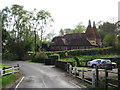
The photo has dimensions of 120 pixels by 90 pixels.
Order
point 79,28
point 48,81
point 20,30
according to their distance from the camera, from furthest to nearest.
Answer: point 79,28 < point 20,30 < point 48,81

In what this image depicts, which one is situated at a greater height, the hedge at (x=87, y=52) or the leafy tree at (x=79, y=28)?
the leafy tree at (x=79, y=28)

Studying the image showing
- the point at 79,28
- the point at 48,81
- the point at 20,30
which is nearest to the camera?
the point at 48,81

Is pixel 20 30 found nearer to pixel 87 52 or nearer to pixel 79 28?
pixel 87 52

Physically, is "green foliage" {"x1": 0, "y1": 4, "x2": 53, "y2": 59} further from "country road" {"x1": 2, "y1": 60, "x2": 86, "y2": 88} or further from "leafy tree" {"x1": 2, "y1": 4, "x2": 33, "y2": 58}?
"country road" {"x1": 2, "y1": 60, "x2": 86, "y2": 88}

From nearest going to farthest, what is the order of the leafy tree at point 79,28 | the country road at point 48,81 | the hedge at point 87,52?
the country road at point 48,81 → the hedge at point 87,52 → the leafy tree at point 79,28

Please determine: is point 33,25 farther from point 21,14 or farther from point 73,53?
point 73,53

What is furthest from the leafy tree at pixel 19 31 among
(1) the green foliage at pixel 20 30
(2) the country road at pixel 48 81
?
(2) the country road at pixel 48 81

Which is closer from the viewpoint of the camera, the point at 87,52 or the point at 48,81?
the point at 48,81

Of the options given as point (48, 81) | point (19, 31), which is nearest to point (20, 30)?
point (19, 31)

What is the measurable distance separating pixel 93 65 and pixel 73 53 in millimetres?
25005

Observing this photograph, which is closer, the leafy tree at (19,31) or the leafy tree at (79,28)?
the leafy tree at (19,31)

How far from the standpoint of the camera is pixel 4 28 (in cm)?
5925

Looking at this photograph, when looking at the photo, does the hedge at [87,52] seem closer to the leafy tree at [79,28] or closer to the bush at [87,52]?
the bush at [87,52]

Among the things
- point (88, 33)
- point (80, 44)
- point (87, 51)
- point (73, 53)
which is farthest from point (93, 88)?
point (88, 33)
